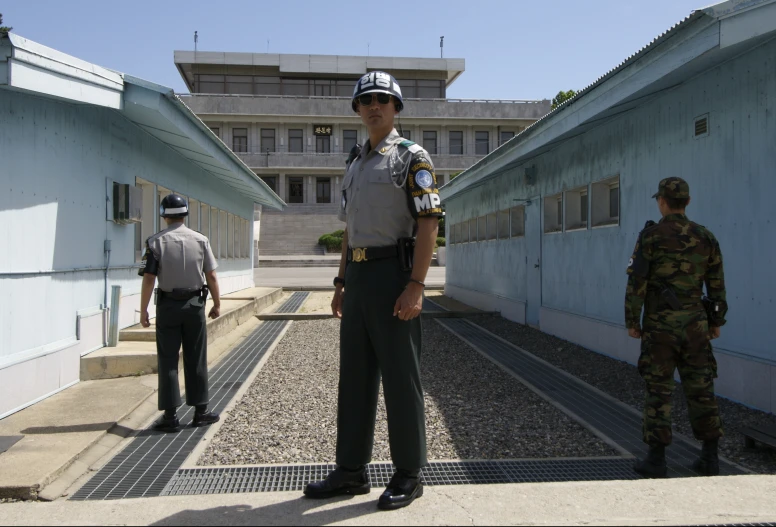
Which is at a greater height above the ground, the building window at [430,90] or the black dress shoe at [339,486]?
the building window at [430,90]

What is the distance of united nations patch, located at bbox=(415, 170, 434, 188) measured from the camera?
132 inches

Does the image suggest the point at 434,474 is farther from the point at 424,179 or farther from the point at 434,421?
the point at 424,179

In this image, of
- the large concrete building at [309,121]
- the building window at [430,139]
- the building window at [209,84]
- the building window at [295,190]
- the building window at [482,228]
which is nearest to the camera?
the building window at [482,228]

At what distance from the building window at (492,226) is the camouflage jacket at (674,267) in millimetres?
10979

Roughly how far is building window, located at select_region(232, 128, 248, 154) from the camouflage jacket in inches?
2024

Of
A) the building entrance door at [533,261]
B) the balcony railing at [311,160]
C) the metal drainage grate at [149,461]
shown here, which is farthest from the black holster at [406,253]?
the balcony railing at [311,160]

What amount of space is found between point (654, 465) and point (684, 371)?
2.12 ft

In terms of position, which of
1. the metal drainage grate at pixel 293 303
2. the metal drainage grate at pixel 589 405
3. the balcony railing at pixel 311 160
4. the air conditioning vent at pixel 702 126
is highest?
the balcony railing at pixel 311 160

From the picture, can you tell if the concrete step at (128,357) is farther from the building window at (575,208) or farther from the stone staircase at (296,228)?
the stone staircase at (296,228)

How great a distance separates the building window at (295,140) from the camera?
2141 inches

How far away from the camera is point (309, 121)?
2108 inches

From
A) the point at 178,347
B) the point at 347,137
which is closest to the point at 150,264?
the point at 178,347

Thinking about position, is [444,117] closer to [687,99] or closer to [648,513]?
[687,99]

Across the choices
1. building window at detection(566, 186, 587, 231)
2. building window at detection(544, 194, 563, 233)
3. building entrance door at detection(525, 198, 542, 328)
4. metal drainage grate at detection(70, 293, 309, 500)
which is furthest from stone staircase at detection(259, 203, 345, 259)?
metal drainage grate at detection(70, 293, 309, 500)
